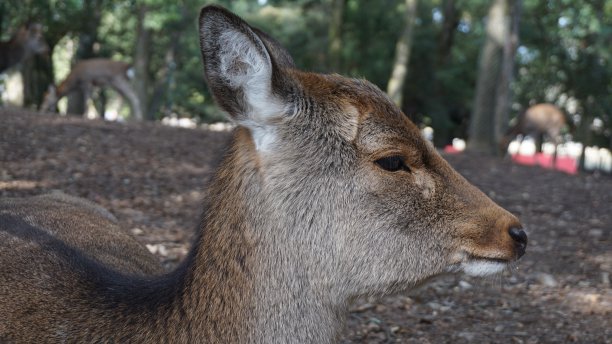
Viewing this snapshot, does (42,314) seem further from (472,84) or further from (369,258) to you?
(472,84)

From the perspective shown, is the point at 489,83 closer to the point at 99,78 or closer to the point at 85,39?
the point at 99,78

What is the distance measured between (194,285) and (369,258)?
2.16 ft

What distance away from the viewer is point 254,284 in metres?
2.65

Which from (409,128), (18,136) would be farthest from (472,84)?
(409,128)

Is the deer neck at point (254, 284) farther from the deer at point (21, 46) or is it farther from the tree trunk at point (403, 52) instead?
the tree trunk at point (403, 52)

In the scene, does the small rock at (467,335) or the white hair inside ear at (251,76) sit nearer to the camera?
the white hair inside ear at (251,76)

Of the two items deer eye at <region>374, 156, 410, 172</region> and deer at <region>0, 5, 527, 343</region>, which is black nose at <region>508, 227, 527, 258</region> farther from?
deer eye at <region>374, 156, 410, 172</region>

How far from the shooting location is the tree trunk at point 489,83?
15.8 m

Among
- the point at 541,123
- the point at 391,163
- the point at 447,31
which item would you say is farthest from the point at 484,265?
the point at 447,31

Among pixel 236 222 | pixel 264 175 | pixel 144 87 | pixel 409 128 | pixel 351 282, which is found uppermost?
A: pixel 144 87

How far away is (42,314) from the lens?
2775 mm

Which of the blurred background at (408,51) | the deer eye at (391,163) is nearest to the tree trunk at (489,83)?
the blurred background at (408,51)

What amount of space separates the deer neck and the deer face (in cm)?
4

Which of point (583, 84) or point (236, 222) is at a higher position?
point (583, 84)
